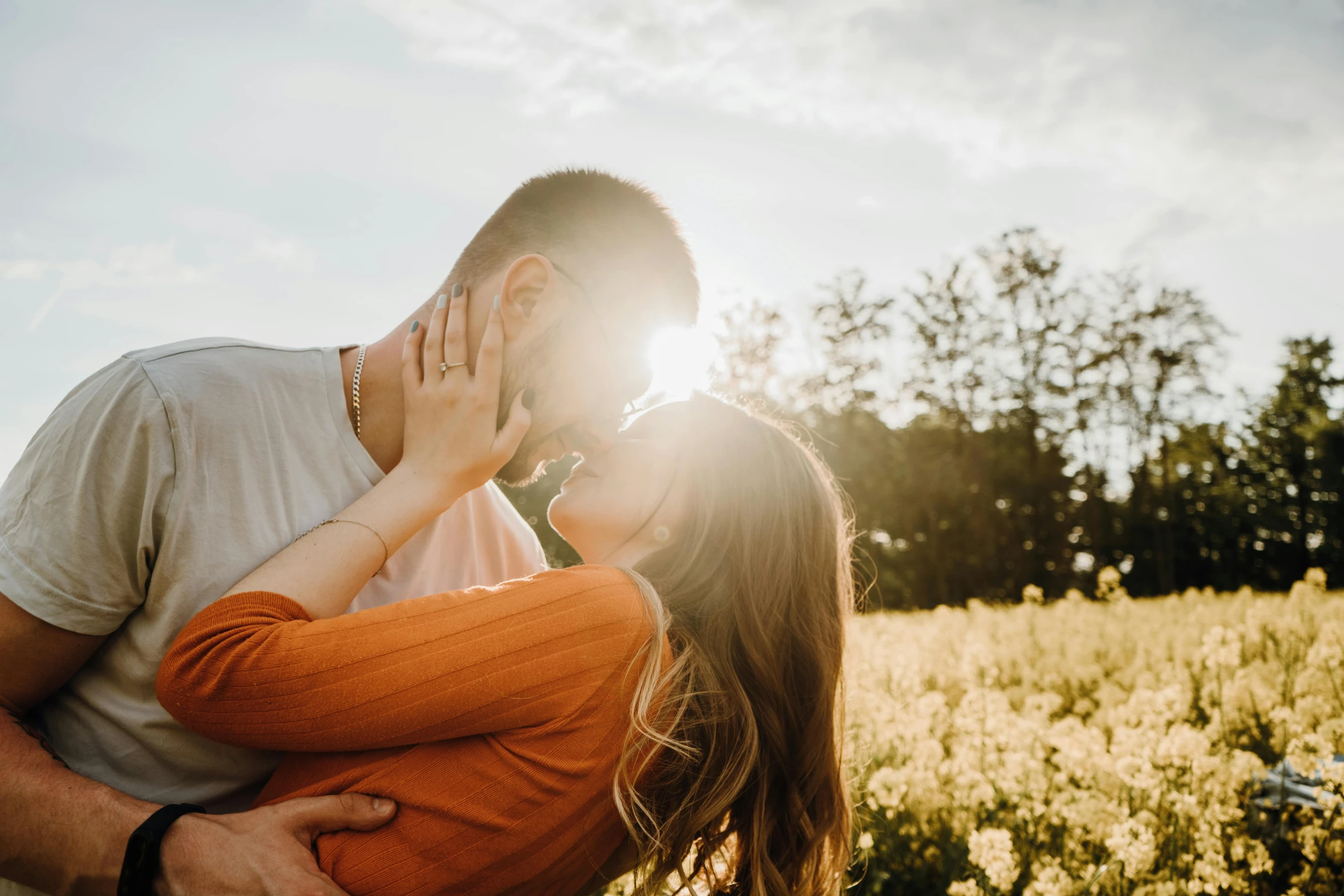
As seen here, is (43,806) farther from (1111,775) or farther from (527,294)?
(1111,775)

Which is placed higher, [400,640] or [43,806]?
[400,640]

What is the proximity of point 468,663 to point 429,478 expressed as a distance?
1.70 feet

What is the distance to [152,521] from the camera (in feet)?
5.70

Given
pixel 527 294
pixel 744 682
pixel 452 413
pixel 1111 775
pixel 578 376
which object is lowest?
pixel 1111 775

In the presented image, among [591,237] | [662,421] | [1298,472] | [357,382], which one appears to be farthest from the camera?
[1298,472]

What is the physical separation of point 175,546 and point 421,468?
55 cm

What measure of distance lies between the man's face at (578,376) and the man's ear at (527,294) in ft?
0.13

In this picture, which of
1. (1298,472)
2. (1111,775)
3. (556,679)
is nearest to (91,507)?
(556,679)

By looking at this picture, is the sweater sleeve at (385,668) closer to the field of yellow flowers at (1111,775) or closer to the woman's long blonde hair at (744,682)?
the woman's long blonde hair at (744,682)

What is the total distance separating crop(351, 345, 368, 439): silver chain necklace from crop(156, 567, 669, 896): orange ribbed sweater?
562 millimetres

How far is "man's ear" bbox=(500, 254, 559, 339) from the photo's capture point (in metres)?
2.19

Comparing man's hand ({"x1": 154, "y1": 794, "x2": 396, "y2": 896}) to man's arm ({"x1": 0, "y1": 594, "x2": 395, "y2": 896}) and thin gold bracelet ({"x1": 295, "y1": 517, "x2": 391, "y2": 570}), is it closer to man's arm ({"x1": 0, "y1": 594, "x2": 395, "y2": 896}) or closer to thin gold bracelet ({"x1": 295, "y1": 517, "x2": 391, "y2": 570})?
man's arm ({"x1": 0, "y1": 594, "x2": 395, "y2": 896})

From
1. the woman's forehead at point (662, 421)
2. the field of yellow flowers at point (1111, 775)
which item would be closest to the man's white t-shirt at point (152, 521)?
the woman's forehead at point (662, 421)

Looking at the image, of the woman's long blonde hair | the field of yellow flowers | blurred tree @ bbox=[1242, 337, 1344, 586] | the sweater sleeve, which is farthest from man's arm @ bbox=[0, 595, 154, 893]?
blurred tree @ bbox=[1242, 337, 1344, 586]
